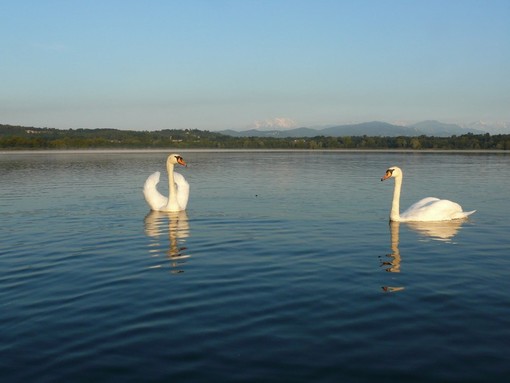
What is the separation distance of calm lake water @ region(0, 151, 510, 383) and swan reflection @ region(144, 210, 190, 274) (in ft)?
0.27

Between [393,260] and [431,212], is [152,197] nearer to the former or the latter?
[431,212]

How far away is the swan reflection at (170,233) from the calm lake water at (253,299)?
84mm

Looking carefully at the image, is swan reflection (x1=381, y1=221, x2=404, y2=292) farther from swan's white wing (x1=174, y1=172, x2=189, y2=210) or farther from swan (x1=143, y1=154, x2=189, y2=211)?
swan's white wing (x1=174, y1=172, x2=189, y2=210)

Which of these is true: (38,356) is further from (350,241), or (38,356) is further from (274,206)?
(274,206)

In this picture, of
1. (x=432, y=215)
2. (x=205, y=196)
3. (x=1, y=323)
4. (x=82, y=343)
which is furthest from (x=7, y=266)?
(x=205, y=196)

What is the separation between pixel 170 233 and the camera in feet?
60.1

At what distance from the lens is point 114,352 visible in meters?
7.77

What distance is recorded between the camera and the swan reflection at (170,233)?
14.4 metres

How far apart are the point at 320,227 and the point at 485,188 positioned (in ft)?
61.9

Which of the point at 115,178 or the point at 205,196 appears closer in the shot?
the point at 205,196

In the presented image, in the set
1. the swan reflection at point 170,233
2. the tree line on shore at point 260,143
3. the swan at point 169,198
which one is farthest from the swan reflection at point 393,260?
the tree line on shore at point 260,143

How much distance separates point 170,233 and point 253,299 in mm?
8511

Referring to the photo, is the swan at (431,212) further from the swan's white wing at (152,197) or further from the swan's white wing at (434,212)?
the swan's white wing at (152,197)

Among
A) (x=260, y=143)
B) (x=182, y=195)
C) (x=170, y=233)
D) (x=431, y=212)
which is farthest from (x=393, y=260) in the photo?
(x=260, y=143)
